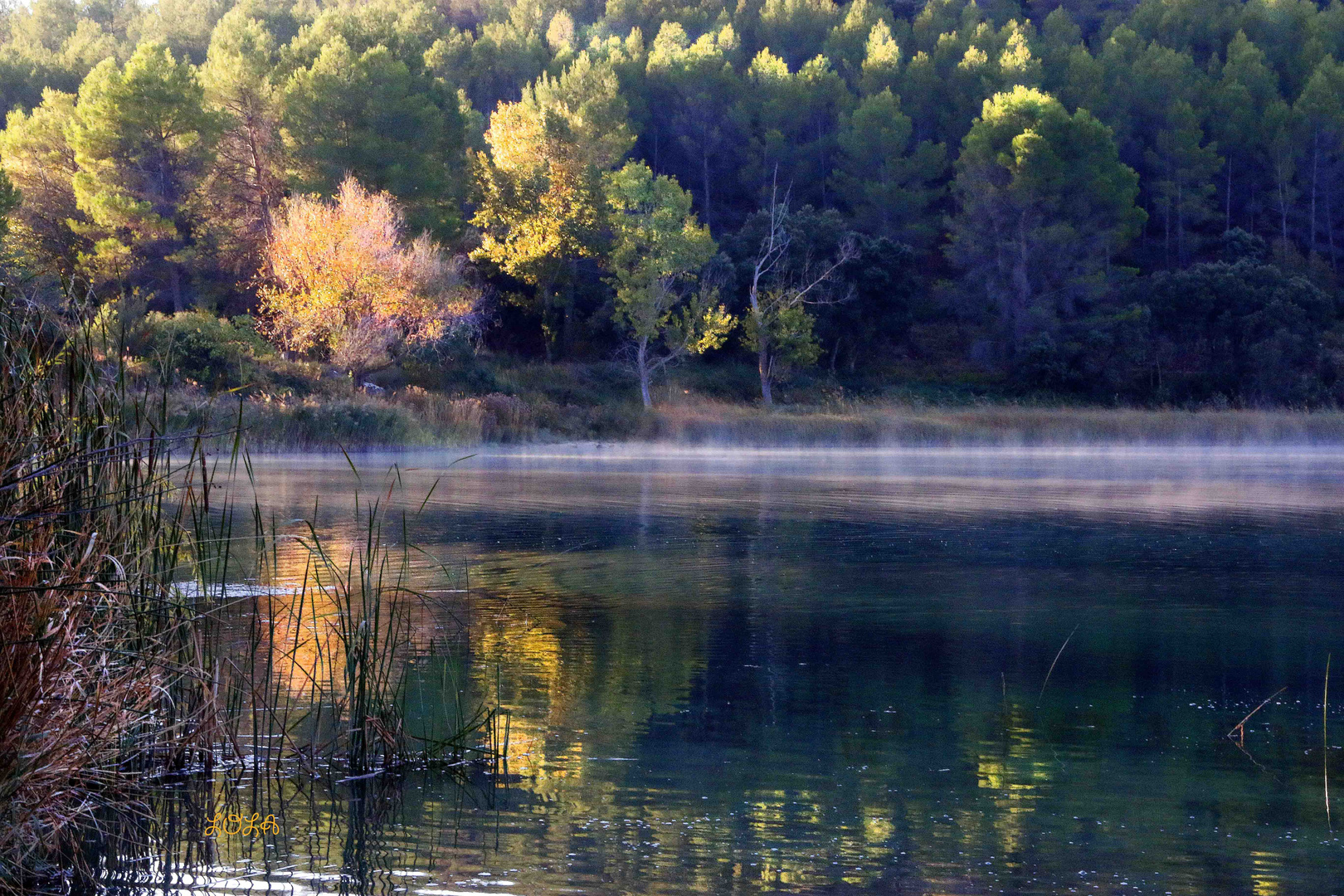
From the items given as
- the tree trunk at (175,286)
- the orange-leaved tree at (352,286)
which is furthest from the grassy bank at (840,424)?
the tree trunk at (175,286)

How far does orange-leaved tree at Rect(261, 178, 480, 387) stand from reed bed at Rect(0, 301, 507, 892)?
27636 millimetres

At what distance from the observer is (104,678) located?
4.09 metres

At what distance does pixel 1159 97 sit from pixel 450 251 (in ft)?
86.4

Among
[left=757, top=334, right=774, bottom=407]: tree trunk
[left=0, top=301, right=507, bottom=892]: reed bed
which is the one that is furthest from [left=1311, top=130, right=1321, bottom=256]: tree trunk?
[left=0, top=301, right=507, bottom=892]: reed bed

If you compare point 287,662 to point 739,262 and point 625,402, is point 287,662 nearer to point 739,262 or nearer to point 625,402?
point 625,402

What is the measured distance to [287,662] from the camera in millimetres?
6844

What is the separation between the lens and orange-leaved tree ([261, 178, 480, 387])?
1280 inches

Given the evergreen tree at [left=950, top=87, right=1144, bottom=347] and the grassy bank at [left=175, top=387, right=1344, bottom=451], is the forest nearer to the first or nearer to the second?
the evergreen tree at [left=950, top=87, right=1144, bottom=347]

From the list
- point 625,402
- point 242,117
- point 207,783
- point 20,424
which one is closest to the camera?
point 20,424

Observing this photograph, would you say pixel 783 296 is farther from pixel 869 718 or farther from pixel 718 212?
pixel 869 718

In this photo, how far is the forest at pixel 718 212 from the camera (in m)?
36.6

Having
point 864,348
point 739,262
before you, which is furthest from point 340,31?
point 864,348

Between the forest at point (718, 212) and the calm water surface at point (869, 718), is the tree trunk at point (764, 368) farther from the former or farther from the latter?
the calm water surface at point (869, 718)
